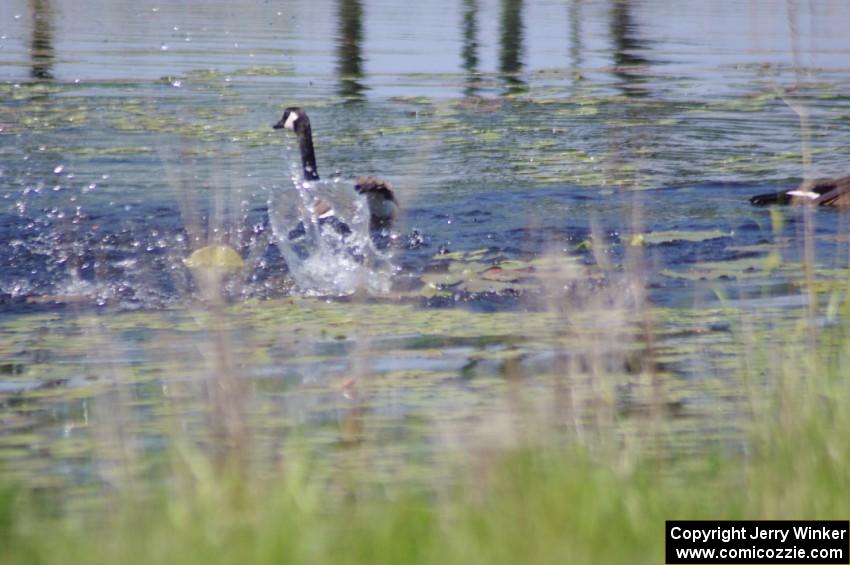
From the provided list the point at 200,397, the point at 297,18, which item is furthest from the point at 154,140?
the point at 297,18

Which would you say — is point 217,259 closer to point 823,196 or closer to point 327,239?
point 327,239

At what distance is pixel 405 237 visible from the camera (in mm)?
9469

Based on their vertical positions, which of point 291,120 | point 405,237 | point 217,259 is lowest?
point 405,237

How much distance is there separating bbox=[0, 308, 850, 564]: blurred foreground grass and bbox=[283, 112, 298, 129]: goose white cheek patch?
274 inches

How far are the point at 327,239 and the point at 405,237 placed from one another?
1.72 feet

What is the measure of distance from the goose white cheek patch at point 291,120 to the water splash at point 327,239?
1.35 feet

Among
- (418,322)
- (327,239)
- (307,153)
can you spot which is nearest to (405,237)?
(327,239)

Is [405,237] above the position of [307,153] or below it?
below

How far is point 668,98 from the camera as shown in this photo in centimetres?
1608

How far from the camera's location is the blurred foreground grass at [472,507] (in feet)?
11.1

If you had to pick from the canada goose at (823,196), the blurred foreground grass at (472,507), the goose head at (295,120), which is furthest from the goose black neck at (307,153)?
the blurred foreground grass at (472,507)

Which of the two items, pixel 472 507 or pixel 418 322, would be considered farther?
pixel 418 322

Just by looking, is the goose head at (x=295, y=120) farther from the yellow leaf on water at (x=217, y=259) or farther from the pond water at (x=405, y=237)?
the yellow leaf on water at (x=217, y=259)

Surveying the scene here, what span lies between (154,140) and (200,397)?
8.35 metres
